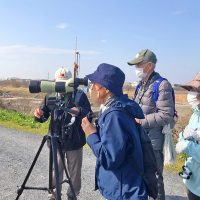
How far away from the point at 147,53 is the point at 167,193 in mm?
2291

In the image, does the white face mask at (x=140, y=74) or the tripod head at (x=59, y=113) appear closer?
the tripod head at (x=59, y=113)

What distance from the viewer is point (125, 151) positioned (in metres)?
2.70

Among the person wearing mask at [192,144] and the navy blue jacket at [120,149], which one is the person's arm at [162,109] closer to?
the person wearing mask at [192,144]

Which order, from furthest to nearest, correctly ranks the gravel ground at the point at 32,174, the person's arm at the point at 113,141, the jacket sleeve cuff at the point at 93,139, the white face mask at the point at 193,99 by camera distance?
the gravel ground at the point at 32,174 < the white face mask at the point at 193,99 < the jacket sleeve cuff at the point at 93,139 < the person's arm at the point at 113,141

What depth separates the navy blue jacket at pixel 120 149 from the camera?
2.66 metres

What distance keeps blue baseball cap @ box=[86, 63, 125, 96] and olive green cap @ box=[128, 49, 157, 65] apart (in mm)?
1287

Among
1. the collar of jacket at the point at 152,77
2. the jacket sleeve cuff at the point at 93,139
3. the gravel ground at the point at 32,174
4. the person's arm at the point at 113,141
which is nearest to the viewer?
the person's arm at the point at 113,141

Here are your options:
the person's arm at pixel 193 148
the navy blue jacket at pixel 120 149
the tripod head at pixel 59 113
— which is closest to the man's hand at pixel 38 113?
the tripod head at pixel 59 113

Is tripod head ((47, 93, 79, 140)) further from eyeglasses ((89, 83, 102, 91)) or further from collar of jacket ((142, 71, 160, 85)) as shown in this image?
collar of jacket ((142, 71, 160, 85))

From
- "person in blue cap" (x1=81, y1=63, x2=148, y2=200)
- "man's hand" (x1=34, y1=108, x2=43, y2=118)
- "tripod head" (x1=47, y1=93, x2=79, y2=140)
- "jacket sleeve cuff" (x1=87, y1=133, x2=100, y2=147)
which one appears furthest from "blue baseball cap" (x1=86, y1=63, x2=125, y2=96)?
"man's hand" (x1=34, y1=108, x2=43, y2=118)

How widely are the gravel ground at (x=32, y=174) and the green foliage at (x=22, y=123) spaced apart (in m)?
1.83

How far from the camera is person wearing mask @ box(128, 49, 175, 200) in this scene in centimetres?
407

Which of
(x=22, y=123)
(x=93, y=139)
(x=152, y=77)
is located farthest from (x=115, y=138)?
(x=22, y=123)

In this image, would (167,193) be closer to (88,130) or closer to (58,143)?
(58,143)
